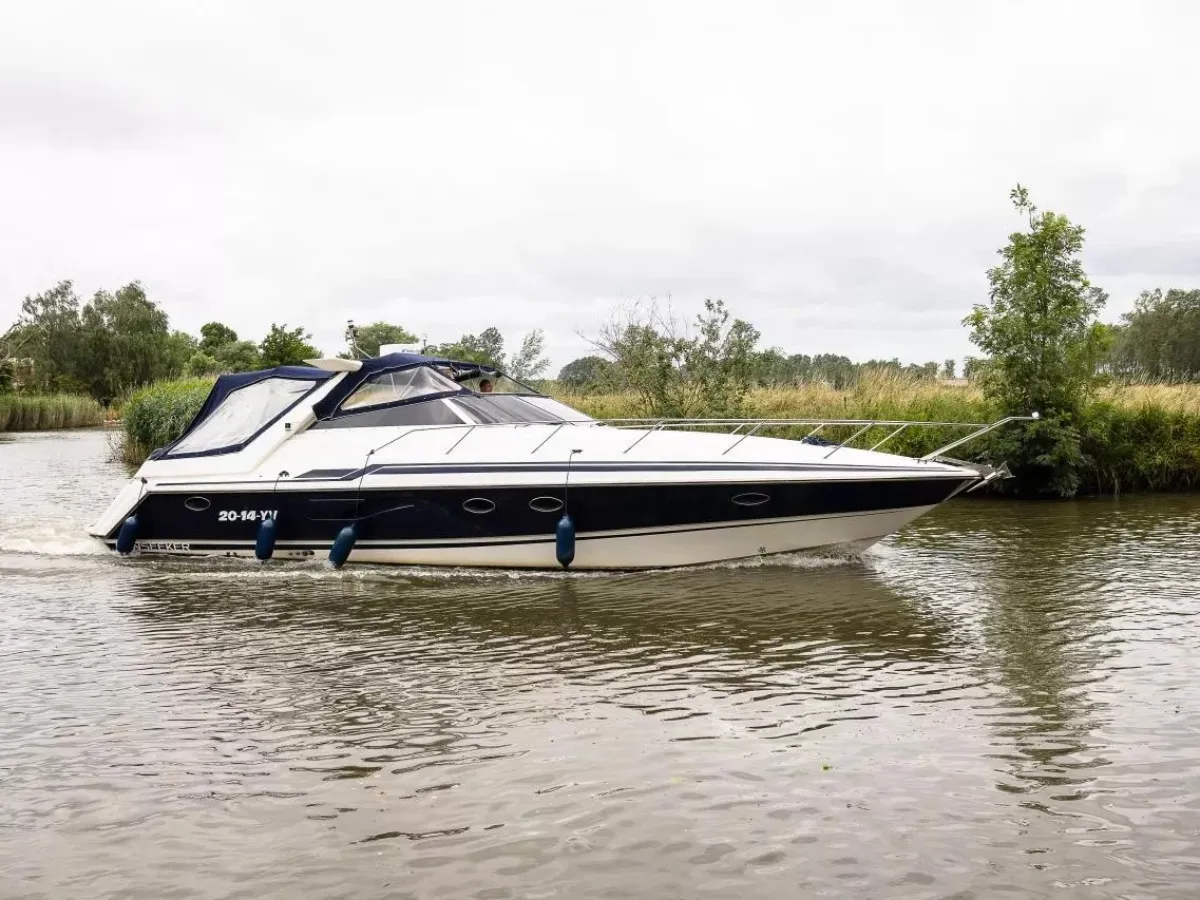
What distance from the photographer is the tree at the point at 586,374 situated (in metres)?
22.0

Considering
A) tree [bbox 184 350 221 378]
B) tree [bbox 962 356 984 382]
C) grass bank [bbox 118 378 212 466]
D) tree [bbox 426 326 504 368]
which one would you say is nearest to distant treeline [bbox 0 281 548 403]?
tree [bbox 184 350 221 378]

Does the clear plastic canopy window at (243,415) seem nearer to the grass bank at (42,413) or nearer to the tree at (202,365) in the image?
the grass bank at (42,413)

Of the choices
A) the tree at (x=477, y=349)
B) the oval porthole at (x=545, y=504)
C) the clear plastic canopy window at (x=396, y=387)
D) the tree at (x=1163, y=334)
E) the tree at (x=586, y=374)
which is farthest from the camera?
the tree at (x=1163, y=334)

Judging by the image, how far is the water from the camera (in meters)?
3.93

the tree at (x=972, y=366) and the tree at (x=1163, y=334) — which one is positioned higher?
the tree at (x=1163, y=334)

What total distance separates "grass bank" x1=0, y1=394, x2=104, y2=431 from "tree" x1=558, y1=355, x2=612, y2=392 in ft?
93.0

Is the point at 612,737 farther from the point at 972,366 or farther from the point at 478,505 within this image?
the point at 972,366

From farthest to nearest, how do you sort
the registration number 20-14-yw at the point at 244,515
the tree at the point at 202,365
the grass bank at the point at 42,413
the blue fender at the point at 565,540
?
the tree at the point at 202,365 → the grass bank at the point at 42,413 → the registration number 20-14-yw at the point at 244,515 → the blue fender at the point at 565,540

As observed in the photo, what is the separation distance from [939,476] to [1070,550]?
2.72 meters

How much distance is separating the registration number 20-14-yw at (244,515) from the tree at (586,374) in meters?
11.6

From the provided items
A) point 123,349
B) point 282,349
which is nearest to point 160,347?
point 123,349

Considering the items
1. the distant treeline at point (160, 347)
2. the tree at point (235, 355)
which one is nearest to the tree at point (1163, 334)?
the distant treeline at point (160, 347)

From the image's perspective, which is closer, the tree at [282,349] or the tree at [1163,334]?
the tree at [282,349]

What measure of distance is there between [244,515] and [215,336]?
70280mm
